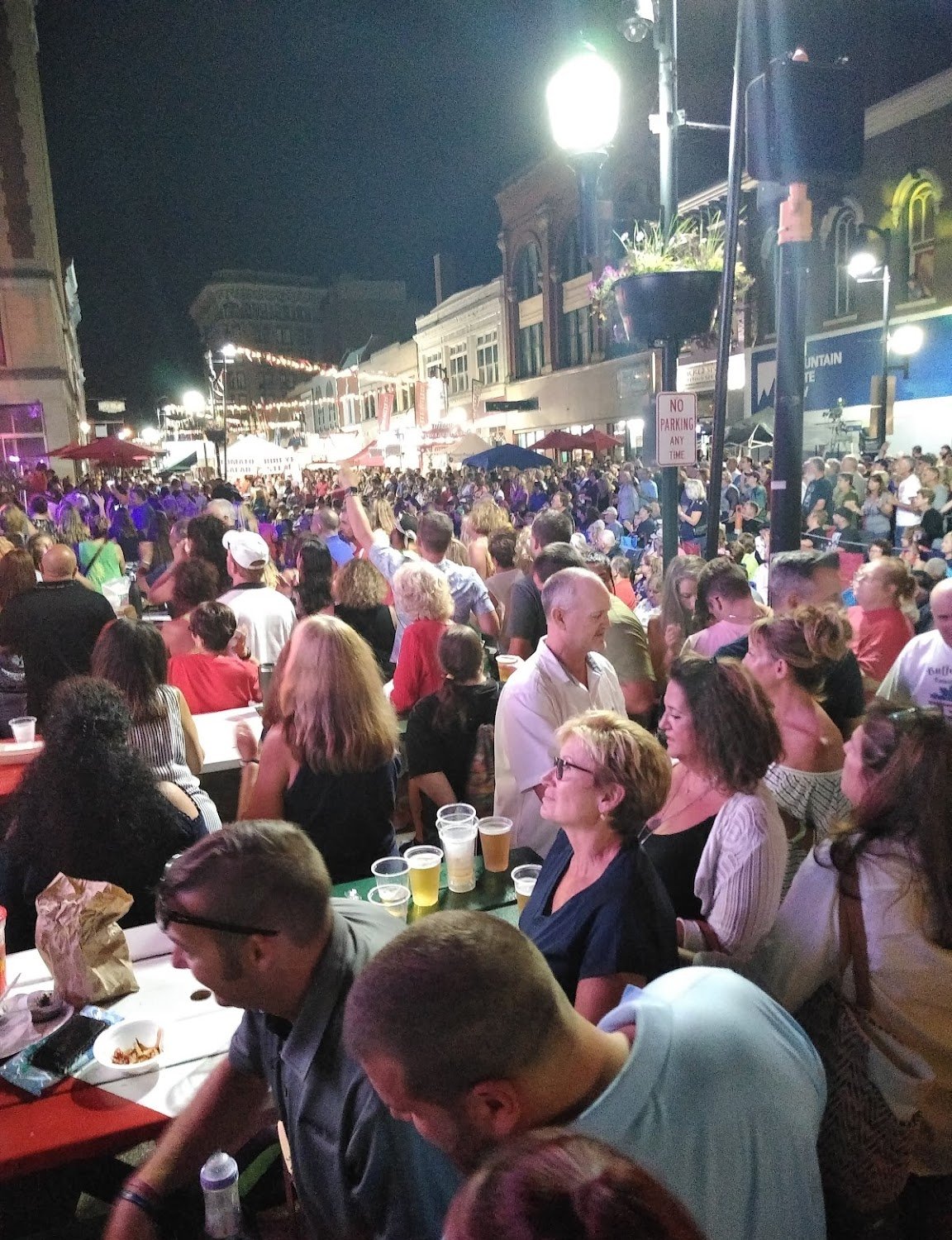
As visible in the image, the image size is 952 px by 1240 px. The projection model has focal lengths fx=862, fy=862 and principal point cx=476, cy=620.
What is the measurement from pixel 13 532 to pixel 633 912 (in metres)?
8.66

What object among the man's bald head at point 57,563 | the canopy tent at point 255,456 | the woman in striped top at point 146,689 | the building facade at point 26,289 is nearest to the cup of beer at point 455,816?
the woman in striped top at point 146,689

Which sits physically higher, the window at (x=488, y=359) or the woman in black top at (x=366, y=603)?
the window at (x=488, y=359)

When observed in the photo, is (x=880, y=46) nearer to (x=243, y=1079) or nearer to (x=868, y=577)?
(x=868, y=577)

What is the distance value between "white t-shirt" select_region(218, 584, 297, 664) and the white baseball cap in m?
0.19

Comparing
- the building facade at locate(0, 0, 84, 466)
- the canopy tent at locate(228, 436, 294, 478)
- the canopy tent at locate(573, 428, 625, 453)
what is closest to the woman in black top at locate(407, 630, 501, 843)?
the canopy tent at locate(228, 436, 294, 478)

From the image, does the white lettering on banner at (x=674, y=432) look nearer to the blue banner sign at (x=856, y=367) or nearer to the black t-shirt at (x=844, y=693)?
the black t-shirt at (x=844, y=693)

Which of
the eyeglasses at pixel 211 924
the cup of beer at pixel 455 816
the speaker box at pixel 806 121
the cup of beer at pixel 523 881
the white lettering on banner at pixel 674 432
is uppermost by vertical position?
the speaker box at pixel 806 121

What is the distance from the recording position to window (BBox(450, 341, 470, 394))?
4522cm

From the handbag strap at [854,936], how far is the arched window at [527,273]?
37807 mm

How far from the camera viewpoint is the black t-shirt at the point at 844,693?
3.96 meters

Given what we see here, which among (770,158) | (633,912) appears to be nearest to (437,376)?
(770,158)

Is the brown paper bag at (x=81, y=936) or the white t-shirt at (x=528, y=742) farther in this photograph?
the white t-shirt at (x=528, y=742)

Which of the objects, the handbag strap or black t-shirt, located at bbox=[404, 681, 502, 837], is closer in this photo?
the handbag strap

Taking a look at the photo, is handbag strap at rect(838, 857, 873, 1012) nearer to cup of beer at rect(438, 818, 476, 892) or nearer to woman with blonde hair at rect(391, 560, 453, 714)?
cup of beer at rect(438, 818, 476, 892)
